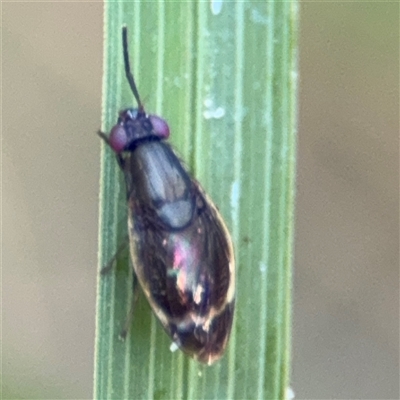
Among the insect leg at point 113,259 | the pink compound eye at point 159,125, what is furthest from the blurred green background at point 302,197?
the pink compound eye at point 159,125

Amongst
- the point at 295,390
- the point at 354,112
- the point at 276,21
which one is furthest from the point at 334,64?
the point at 295,390

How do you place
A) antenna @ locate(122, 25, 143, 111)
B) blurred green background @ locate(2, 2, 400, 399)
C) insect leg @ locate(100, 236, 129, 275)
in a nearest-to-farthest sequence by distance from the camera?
antenna @ locate(122, 25, 143, 111) → insect leg @ locate(100, 236, 129, 275) → blurred green background @ locate(2, 2, 400, 399)

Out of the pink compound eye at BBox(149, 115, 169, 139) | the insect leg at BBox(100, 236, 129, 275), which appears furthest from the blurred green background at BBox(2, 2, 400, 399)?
the pink compound eye at BBox(149, 115, 169, 139)

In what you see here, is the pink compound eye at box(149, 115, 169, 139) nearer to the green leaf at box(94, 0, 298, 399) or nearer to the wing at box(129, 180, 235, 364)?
the green leaf at box(94, 0, 298, 399)

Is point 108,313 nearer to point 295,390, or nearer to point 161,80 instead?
point 161,80

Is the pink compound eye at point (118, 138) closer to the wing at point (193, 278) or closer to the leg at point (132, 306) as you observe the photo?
the wing at point (193, 278)

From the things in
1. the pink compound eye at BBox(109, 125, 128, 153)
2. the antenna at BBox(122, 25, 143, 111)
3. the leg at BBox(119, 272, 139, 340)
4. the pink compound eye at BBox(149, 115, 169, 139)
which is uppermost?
the antenna at BBox(122, 25, 143, 111)
